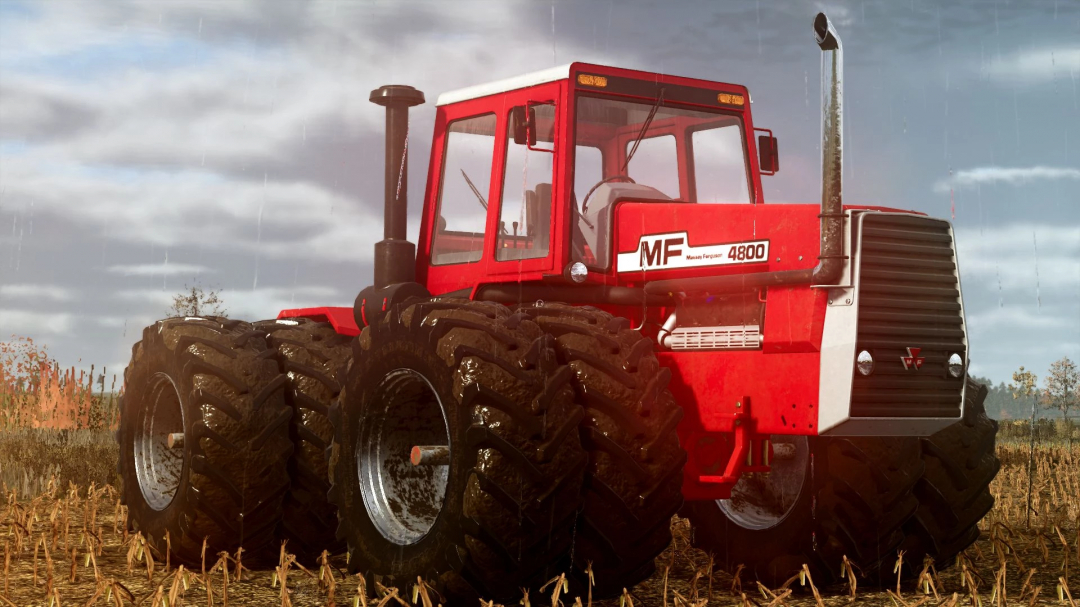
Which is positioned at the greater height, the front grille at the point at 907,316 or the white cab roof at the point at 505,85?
the white cab roof at the point at 505,85

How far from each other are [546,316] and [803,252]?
1.40m

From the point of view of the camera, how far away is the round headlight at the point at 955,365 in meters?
5.93

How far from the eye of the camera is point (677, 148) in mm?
7508

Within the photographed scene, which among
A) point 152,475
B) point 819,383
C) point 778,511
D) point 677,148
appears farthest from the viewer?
point 152,475

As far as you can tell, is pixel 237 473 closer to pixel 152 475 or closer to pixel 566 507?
pixel 152 475

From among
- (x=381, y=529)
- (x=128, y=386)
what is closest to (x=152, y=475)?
(x=128, y=386)

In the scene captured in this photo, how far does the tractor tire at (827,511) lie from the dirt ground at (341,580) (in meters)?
0.17

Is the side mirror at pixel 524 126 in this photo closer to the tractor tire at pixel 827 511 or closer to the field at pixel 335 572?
the tractor tire at pixel 827 511

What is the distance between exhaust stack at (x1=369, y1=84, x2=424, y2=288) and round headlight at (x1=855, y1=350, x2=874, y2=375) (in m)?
3.20

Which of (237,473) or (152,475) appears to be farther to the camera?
(152,475)

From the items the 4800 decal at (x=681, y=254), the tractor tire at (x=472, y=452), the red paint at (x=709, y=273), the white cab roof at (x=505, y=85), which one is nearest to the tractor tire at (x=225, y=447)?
the tractor tire at (x=472, y=452)

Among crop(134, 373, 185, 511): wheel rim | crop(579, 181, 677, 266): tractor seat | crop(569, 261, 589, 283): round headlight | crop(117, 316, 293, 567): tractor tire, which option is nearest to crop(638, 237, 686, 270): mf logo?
crop(579, 181, 677, 266): tractor seat

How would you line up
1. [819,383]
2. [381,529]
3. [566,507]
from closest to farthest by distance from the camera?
[566,507], [819,383], [381,529]

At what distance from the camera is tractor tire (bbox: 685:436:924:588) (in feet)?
20.7
